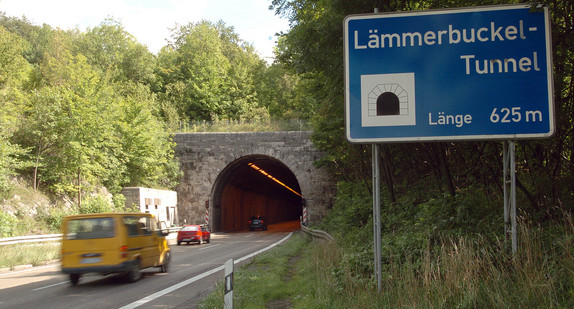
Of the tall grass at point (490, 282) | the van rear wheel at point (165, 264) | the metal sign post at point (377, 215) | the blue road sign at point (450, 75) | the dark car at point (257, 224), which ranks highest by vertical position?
the blue road sign at point (450, 75)

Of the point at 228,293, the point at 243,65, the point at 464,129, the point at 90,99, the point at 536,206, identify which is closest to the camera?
the point at 464,129

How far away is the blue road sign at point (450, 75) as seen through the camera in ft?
19.9

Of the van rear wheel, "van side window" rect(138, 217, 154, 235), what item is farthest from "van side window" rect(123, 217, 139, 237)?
the van rear wheel

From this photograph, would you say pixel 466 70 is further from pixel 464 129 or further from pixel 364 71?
pixel 364 71

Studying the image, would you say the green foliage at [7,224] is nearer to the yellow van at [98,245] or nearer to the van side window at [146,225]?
the van side window at [146,225]

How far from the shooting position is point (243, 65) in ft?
243

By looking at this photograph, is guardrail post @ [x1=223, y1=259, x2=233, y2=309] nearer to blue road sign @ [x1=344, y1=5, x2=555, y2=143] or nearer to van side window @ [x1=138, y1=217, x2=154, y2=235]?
blue road sign @ [x1=344, y1=5, x2=555, y2=143]

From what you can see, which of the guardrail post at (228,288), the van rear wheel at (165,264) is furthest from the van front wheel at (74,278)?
the guardrail post at (228,288)

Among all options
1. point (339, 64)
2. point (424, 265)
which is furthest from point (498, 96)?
point (339, 64)

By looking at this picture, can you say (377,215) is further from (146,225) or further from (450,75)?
(146,225)

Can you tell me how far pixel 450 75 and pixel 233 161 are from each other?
35.0 m

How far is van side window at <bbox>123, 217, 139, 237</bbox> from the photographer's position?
39.5ft

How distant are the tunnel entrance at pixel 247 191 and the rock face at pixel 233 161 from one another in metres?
0.67

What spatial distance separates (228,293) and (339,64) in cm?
689
